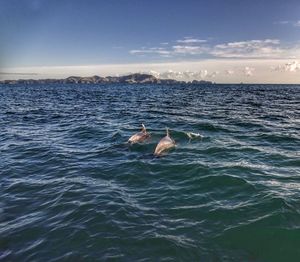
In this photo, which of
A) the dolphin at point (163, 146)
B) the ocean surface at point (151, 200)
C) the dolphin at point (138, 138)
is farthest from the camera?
the dolphin at point (138, 138)

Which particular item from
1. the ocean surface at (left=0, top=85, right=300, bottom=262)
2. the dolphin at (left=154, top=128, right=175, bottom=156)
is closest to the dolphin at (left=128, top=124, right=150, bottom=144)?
the ocean surface at (left=0, top=85, right=300, bottom=262)

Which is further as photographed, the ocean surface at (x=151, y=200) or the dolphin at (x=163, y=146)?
the dolphin at (x=163, y=146)

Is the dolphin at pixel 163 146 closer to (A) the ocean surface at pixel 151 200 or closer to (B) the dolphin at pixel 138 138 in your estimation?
(A) the ocean surface at pixel 151 200

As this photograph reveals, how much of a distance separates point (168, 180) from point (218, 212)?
11.4 ft

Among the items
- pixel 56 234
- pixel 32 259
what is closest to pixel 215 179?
pixel 56 234

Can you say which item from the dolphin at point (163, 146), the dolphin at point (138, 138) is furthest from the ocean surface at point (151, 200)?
the dolphin at point (138, 138)

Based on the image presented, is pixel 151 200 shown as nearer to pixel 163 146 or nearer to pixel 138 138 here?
pixel 163 146

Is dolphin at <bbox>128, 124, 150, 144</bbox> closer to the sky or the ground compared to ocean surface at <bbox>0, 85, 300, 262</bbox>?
closer to the sky

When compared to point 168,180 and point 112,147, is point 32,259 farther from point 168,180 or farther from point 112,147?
point 112,147

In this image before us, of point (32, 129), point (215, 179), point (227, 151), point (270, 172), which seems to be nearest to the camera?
point (215, 179)

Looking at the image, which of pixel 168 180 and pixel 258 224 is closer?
pixel 258 224

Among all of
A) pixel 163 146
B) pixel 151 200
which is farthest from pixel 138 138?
pixel 151 200

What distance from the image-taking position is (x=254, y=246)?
8.18 metres

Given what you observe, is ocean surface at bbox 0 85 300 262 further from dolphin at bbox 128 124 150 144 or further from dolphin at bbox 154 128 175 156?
dolphin at bbox 128 124 150 144
